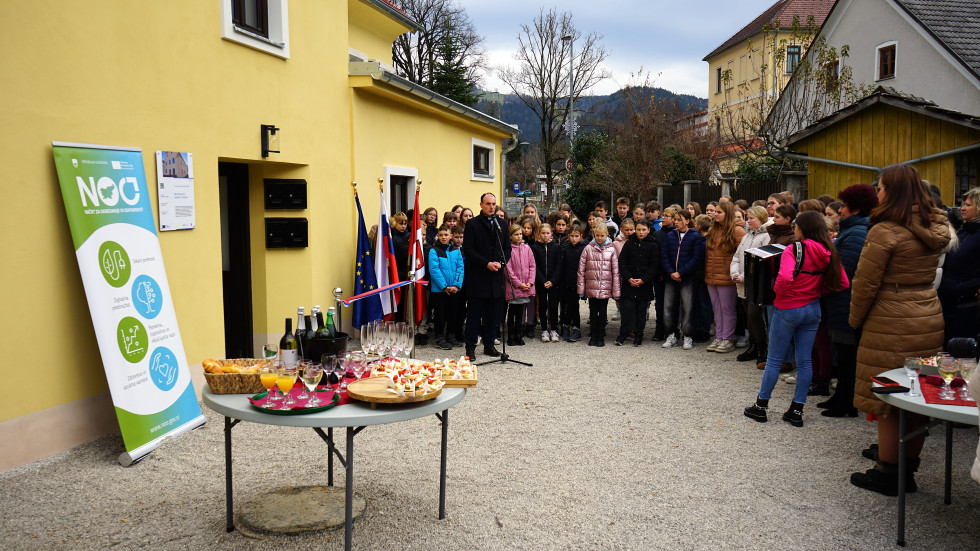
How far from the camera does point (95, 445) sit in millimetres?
5855

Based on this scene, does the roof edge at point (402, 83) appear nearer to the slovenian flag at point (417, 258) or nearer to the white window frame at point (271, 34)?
the white window frame at point (271, 34)

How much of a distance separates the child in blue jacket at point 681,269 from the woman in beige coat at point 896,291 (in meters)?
5.13

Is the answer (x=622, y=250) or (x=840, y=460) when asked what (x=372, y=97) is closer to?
(x=622, y=250)

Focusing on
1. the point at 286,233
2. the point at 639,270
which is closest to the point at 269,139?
the point at 286,233

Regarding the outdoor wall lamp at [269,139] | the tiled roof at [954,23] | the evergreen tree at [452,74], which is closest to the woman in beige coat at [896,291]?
the outdoor wall lamp at [269,139]

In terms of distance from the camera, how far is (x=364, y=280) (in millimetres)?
9922

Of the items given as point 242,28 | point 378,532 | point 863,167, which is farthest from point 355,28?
point 378,532

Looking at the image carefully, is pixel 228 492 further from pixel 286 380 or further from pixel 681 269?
pixel 681 269

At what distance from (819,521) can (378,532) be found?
283 centimetres

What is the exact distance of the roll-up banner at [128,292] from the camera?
554 centimetres

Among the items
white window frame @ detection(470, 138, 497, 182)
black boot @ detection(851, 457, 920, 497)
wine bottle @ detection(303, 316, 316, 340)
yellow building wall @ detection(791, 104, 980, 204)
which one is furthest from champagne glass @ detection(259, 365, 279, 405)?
white window frame @ detection(470, 138, 497, 182)

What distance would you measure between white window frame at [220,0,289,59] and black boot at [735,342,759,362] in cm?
703

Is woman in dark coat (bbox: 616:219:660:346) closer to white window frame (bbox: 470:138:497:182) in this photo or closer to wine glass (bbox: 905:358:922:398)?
white window frame (bbox: 470:138:497:182)

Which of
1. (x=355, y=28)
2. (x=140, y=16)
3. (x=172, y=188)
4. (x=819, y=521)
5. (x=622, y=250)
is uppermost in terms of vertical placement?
(x=355, y=28)
